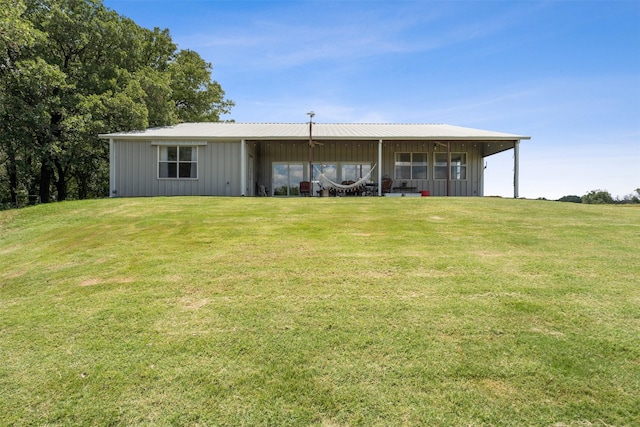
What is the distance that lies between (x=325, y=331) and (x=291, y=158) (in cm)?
1462

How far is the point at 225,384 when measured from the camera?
107 inches

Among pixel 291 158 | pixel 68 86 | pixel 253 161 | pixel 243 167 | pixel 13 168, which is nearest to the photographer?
pixel 243 167

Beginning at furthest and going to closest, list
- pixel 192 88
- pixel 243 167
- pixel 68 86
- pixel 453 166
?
pixel 192 88 → pixel 453 166 → pixel 68 86 → pixel 243 167

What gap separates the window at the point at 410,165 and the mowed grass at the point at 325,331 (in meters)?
10.9

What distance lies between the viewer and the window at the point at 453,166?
1747 cm

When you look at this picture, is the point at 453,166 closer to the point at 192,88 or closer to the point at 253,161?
the point at 253,161

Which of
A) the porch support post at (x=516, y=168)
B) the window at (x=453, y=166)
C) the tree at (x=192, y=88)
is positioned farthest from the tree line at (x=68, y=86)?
the porch support post at (x=516, y=168)

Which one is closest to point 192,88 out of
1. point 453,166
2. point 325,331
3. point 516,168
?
point 453,166

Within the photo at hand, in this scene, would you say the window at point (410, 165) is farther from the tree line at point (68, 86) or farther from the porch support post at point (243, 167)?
the tree line at point (68, 86)

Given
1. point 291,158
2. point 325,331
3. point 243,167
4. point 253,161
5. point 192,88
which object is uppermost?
point 192,88

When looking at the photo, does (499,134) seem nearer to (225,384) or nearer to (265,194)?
(265,194)

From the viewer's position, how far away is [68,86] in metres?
17.2

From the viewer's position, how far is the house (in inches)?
590

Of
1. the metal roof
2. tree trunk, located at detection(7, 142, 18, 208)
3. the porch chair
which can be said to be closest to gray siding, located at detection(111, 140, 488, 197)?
the metal roof
